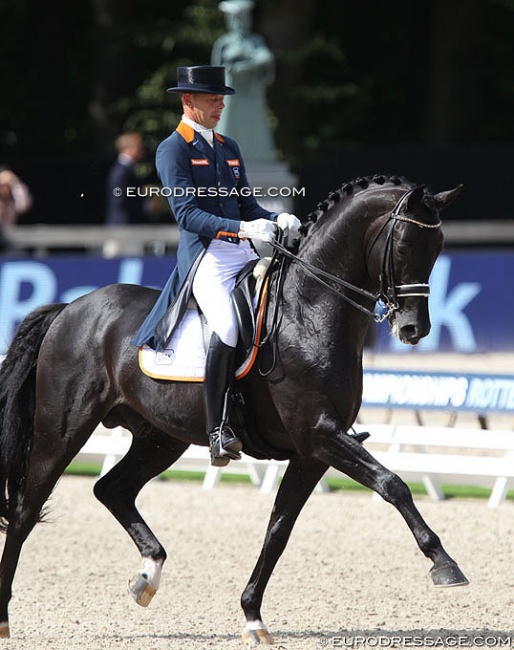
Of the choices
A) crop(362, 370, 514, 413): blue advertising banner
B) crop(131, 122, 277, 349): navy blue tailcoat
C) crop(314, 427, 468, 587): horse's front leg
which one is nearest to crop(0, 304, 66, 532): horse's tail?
crop(131, 122, 277, 349): navy blue tailcoat

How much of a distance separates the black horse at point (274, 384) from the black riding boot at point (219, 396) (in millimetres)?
124

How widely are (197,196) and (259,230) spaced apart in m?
0.42

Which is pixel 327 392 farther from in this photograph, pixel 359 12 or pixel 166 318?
pixel 359 12

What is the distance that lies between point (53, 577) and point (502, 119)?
56.9 ft

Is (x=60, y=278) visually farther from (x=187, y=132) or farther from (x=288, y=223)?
(x=288, y=223)

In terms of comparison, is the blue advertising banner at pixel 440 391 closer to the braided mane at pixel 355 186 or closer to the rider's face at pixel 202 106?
the braided mane at pixel 355 186

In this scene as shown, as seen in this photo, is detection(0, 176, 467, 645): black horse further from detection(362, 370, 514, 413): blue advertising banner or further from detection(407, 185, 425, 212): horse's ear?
detection(362, 370, 514, 413): blue advertising banner

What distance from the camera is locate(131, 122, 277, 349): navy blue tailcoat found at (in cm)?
602

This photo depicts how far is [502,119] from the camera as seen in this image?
905 inches

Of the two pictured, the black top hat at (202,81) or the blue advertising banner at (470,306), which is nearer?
the black top hat at (202,81)

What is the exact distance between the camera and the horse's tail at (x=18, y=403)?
258 inches

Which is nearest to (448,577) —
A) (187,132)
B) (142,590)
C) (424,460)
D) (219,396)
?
(219,396)

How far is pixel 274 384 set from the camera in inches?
233

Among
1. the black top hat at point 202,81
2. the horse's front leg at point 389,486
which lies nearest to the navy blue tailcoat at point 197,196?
the black top hat at point 202,81
